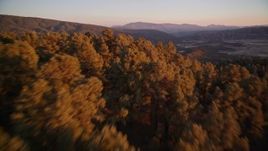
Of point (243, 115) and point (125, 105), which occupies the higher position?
point (243, 115)

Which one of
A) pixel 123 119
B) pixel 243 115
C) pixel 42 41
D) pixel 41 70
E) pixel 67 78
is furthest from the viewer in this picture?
pixel 42 41

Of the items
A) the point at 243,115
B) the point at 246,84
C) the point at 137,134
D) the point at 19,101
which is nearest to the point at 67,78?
the point at 19,101

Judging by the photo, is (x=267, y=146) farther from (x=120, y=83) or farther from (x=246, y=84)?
(x=120, y=83)

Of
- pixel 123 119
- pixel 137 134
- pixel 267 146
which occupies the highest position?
pixel 267 146

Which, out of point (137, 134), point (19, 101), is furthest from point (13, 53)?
point (137, 134)

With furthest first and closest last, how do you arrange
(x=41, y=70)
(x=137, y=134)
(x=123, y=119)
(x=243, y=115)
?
(x=137, y=134) → (x=123, y=119) → (x=243, y=115) → (x=41, y=70)

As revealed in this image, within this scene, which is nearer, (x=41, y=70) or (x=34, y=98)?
(x=34, y=98)
